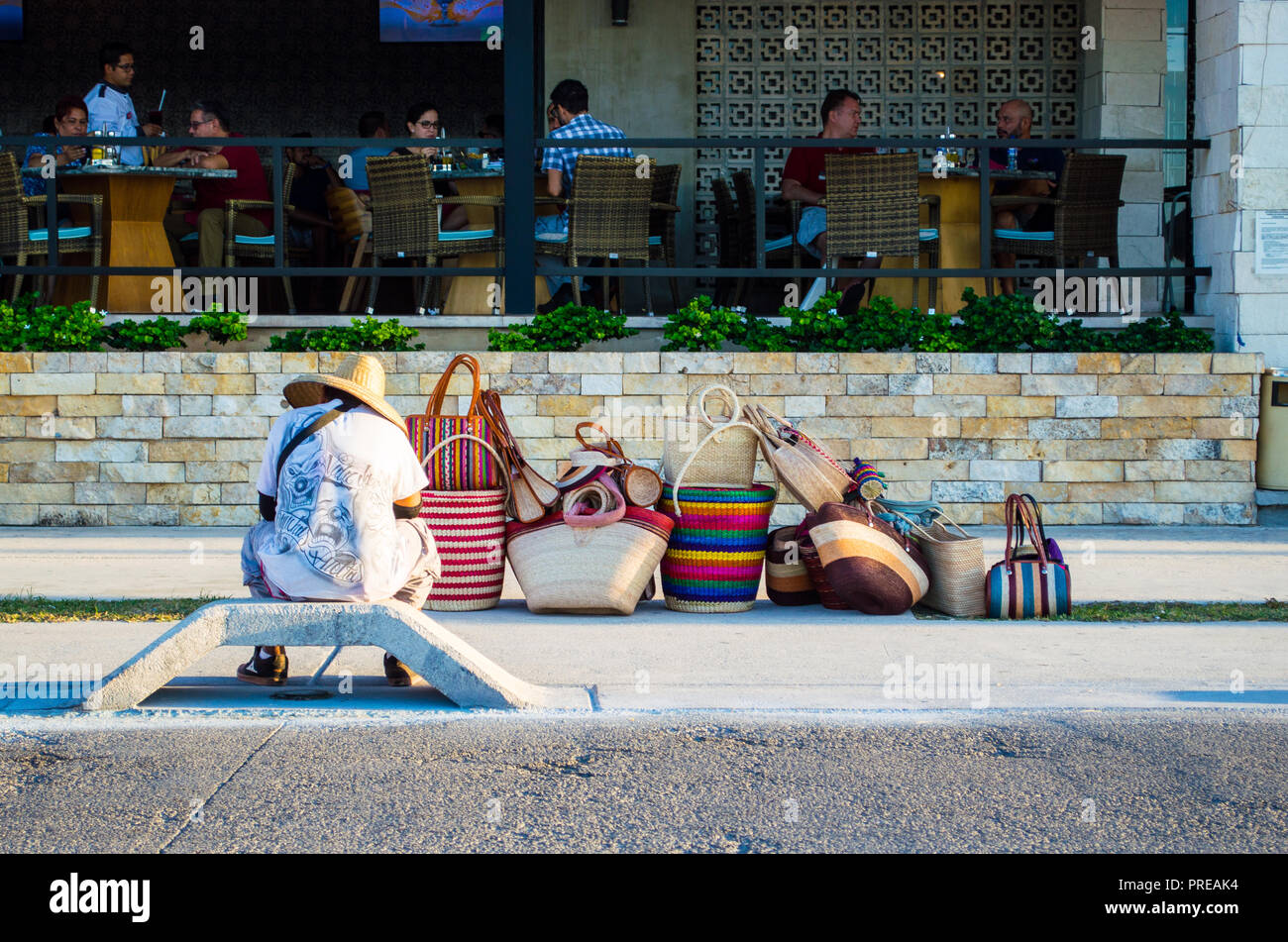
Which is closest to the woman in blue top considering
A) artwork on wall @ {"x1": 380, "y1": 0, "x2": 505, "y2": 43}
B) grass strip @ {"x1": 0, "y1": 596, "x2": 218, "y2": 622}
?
artwork on wall @ {"x1": 380, "y1": 0, "x2": 505, "y2": 43}

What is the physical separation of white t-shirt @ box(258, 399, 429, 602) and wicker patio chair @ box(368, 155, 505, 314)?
5.14 meters

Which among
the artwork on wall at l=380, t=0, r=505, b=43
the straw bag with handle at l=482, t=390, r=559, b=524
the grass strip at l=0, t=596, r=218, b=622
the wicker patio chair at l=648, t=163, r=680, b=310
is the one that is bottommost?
the grass strip at l=0, t=596, r=218, b=622

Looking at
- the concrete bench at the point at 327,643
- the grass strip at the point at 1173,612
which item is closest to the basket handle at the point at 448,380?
the concrete bench at the point at 327,643

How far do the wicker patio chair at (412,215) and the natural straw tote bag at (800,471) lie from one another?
13.2ft

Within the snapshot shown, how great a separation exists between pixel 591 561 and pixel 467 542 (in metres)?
0.62

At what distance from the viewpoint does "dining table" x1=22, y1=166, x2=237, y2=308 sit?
10.2m

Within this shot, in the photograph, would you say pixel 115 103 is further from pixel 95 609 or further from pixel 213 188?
pixel 95 609

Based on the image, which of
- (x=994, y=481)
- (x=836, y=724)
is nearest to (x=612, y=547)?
(x=836, y=724)

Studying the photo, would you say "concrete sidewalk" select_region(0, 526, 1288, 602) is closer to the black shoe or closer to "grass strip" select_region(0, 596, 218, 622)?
"grass strip" select_region(0, 596, 218, 622)

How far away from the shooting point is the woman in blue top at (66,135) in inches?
412

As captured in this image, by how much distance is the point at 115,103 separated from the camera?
1094 centimetres

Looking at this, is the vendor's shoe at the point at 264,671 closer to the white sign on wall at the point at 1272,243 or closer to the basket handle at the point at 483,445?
the basket handle at the point at 483,445

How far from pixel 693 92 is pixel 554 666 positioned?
8427 millimetres

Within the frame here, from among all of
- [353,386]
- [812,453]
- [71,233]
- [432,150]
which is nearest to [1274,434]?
[812,453]
